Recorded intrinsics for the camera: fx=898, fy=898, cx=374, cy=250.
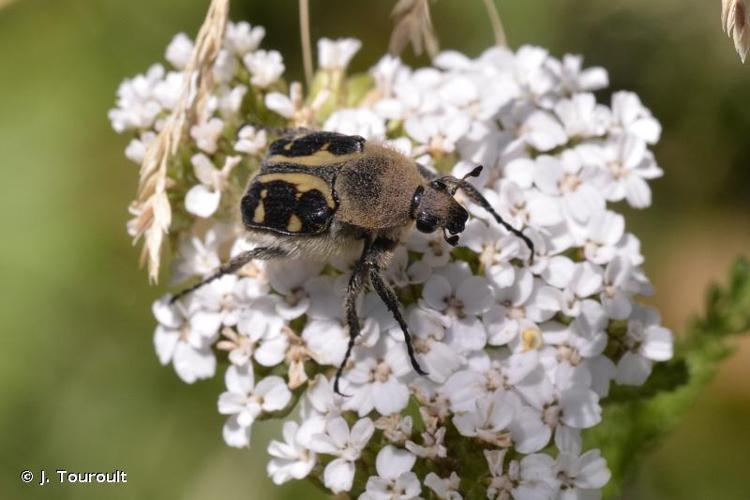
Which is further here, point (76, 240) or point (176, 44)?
point (76, 240)

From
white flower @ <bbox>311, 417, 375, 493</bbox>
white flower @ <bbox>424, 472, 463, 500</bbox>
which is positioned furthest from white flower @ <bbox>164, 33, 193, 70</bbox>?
white flower @ <bbox>424, 472, 463, 500</bbox>

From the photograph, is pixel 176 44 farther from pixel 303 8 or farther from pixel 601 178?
pixel 601 178

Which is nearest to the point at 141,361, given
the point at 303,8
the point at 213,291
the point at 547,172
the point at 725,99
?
the point at 213,291

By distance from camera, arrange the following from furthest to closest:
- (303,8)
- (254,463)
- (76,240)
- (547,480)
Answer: (76,240) → (254,463) → (303,8) → (547,480)

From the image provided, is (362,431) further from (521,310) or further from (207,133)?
(207,133)

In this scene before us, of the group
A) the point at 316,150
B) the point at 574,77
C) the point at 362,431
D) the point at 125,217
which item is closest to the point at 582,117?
the point at 574,77

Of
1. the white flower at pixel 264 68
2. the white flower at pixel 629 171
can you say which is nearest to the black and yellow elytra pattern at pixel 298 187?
the white flower at pixel 264 68
